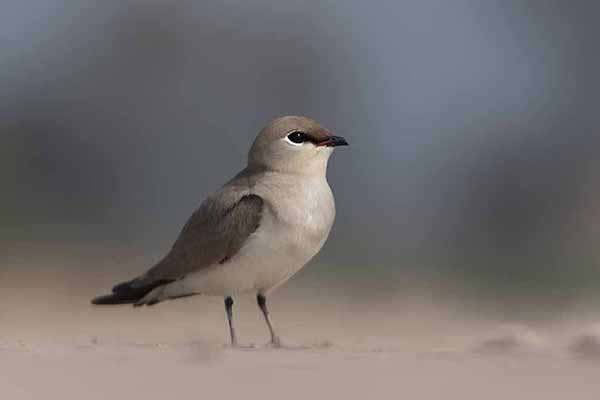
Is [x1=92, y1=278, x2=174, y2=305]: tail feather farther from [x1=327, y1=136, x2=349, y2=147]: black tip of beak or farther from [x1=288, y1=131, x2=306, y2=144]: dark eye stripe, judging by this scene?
[x1=327, y1=136, x2=349, y2=147]: black tip of beak

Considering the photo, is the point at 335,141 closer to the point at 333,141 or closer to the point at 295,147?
the point at 333,141

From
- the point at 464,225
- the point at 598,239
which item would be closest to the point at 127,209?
the point at 464,225

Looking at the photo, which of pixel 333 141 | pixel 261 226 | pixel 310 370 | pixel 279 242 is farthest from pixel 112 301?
pixel 310 370

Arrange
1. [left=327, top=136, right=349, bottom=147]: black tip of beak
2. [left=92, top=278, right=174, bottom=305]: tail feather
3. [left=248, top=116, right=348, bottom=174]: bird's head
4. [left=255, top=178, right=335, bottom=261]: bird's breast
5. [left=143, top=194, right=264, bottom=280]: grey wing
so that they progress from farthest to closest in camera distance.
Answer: [left=92, top=278, right=174, bottom=305]: tail feather < [left=248, top=116, right=348, bottom=174]: bird's head < [left=327, top=136, right=349, bottom=147]: black tip of beak < [left=143, top=194, right=264, bottom=280]: grey wing < [left=255, top=178, right=335, bottom=261]: bird's breast

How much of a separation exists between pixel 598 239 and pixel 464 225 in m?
4.90

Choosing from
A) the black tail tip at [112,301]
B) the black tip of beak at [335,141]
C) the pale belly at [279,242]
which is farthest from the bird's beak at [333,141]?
the black tail tip at [112,301]

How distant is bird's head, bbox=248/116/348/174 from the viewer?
31.8 ft

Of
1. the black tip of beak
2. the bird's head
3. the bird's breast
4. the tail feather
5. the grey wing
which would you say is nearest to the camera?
the bird's breast

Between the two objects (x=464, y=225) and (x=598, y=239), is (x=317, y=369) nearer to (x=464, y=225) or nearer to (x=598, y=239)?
(x=598, y=239)

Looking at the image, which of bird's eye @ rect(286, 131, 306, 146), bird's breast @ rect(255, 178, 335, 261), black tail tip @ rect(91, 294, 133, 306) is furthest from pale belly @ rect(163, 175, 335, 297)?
black tail tip @ rect(91, 294, 133, 306)

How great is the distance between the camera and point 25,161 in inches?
1099

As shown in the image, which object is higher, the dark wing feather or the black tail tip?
the dark wing feather

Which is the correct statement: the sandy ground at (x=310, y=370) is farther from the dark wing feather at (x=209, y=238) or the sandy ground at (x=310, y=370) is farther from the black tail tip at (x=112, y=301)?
the black tail tip at (x=112, y=301)

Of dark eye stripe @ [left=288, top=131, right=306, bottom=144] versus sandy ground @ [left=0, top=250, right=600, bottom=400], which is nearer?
sandy ground @ [left=0, top=250, right=600, bottom=400]
